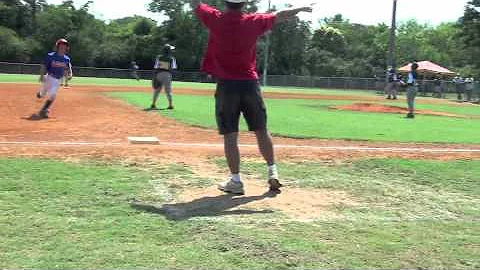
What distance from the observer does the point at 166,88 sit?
61.2ft

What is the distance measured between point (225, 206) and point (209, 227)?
0.81 metres

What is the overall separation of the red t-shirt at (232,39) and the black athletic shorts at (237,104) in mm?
88

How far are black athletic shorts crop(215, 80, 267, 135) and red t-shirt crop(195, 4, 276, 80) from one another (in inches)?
3.5

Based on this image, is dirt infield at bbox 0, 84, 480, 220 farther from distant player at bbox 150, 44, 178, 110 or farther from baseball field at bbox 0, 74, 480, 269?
distant player at bbox 150, 44, 178, 110

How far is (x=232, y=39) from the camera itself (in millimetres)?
6348

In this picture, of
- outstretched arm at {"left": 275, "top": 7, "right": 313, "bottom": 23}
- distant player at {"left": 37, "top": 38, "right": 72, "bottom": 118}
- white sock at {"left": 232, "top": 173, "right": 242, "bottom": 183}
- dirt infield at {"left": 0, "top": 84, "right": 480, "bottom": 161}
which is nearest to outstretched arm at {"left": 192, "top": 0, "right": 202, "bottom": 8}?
outstretched arm at {"left": 275, "top": 7, "right": 313, "bottom": 23}

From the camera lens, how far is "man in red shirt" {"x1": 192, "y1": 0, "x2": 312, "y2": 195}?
249 inches

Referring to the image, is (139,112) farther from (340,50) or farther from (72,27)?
(340,50)

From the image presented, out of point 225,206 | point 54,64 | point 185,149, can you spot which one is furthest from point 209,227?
point 54,64

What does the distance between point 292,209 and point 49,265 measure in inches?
101

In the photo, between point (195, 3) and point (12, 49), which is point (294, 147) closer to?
point (195, 3)

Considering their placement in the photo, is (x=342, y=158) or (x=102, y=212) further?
(x=342, y=158)

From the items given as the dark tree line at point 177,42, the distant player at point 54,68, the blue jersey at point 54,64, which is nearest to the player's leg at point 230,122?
the distant player at point 54,68

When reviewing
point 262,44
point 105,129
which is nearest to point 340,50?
point 262,44
